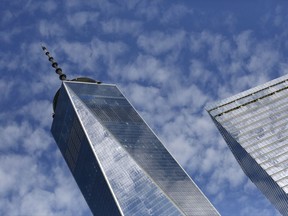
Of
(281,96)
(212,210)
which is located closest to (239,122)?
(281,96)

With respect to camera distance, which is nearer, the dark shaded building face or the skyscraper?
the dark shaded building face

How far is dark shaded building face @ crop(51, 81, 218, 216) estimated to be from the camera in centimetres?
14875

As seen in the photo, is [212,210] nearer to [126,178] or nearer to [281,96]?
[126,178]

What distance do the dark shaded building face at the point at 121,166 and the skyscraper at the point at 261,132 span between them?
860 inches

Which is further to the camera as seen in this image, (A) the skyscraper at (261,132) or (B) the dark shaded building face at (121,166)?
(A) the skyscraper at (261,132)

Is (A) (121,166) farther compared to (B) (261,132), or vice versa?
(B) (261,132)

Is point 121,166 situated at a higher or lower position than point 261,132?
higher

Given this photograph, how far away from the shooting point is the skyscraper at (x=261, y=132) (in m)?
149

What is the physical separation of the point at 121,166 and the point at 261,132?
51589 millimetres

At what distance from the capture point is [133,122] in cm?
19238

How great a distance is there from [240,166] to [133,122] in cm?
4795

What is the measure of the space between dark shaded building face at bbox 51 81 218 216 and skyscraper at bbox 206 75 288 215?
21852 millimetres

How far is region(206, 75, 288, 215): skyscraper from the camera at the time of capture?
490 feet

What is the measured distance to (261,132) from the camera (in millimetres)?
162250
